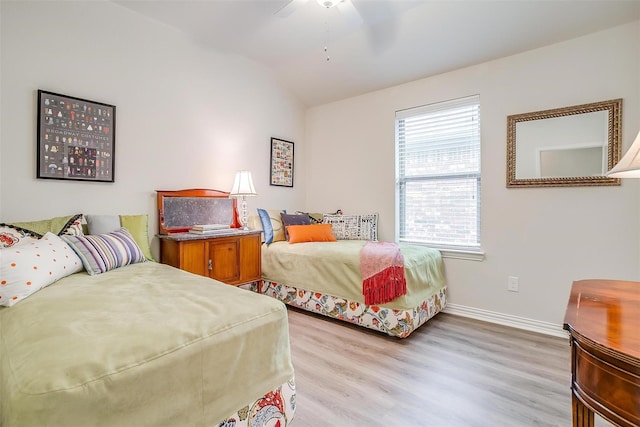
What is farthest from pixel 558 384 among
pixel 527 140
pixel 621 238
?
pixel 527 140

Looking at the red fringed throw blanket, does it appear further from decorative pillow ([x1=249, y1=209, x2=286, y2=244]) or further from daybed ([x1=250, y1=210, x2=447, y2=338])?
decorative pillow ([x1=249, y1=209, x2=286, y2=244])

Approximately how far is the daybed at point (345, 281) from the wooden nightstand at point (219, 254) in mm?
243

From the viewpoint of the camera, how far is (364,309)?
2.68 m

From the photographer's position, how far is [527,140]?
279 centimetres

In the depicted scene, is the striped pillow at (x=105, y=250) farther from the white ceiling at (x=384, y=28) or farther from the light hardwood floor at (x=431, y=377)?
the white ceiling at (x=384, y=28)

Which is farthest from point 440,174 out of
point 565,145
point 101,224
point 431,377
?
point 101,224

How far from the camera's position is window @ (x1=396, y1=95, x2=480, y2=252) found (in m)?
3.16

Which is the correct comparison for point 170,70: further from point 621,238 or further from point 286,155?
point 621,238

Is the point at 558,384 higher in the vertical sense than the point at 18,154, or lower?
lower

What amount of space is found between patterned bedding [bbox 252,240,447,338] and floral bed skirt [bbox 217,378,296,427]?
1.31 m

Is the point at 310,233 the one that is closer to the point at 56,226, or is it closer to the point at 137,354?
the point at 56,226

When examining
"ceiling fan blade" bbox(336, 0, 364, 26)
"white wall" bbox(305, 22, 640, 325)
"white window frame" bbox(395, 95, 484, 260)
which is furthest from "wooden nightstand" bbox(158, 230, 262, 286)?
"ceiling fan blade" bbox(336, 0, 364, 26)

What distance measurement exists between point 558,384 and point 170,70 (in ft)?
12.8

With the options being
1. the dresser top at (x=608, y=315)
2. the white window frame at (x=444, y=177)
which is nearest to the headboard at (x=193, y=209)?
the white window frame at (x=444, y=177)
